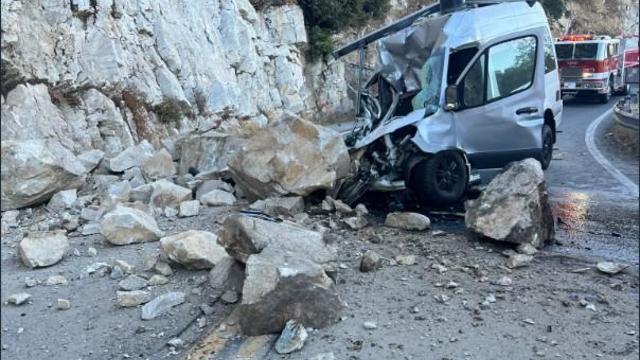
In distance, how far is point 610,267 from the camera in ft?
13.3

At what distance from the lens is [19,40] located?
17.2 ft

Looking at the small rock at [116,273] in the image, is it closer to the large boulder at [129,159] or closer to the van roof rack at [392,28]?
the large boulder at [129,159]

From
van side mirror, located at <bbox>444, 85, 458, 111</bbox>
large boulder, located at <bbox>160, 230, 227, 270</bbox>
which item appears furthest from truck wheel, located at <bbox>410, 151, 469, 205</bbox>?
large boulder, located at <bbox>160, 230, 227, 270</bbox>

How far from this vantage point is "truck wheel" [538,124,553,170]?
19.8 feet

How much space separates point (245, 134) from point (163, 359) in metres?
3.34

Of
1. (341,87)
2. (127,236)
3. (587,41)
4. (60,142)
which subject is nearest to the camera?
(587,41)

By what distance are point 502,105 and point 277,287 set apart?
11.5 feet

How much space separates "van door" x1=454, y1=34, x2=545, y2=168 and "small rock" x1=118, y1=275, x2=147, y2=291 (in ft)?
11.6

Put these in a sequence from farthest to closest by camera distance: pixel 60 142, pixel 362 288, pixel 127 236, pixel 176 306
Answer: pixel 60 142 < pixel 127 236 < pixel 362 288 < pixel 176 306

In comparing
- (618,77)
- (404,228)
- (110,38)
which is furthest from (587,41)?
(110,38)

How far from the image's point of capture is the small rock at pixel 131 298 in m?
3.84

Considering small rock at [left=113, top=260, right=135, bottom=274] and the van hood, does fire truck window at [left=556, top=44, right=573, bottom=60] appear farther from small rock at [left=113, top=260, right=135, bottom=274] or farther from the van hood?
small rock at [left=113, top=260, right=135, bottom=274]

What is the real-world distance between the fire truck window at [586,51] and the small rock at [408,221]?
1.94m

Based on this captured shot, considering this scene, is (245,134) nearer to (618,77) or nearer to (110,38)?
(110,38)
